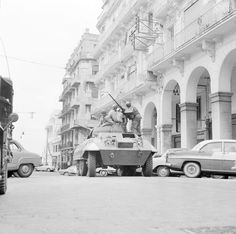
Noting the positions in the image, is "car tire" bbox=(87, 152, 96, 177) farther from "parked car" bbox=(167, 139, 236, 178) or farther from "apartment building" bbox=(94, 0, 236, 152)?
"apartment building" bbox=(94, 0, 236, 152)

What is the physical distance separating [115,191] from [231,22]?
1072 centimetres

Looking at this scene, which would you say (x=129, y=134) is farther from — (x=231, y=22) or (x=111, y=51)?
(x=111, y=51)

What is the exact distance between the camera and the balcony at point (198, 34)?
17484mm

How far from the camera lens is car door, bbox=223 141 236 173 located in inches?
600

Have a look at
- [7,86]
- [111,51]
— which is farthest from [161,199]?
[111,51]

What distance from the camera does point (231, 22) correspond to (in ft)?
55.8

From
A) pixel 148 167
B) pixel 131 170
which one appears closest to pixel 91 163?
pixel 148 167

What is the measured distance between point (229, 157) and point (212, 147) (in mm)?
797

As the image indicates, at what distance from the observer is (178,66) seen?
73.0 ft

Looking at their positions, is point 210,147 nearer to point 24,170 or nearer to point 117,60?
point 24,170

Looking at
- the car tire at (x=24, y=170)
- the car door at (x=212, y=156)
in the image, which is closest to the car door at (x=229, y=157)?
the car door at (x=212, y=156)

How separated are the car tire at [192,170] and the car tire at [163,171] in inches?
80.8

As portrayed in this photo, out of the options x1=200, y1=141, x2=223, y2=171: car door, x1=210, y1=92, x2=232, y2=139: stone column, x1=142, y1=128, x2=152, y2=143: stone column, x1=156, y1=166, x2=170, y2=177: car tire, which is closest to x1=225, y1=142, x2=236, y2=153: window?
x1=200, y1=141, x2=223, y2=171: car door

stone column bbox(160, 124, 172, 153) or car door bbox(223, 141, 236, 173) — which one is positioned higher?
stone column bbox(160, 124, 172, 153)
